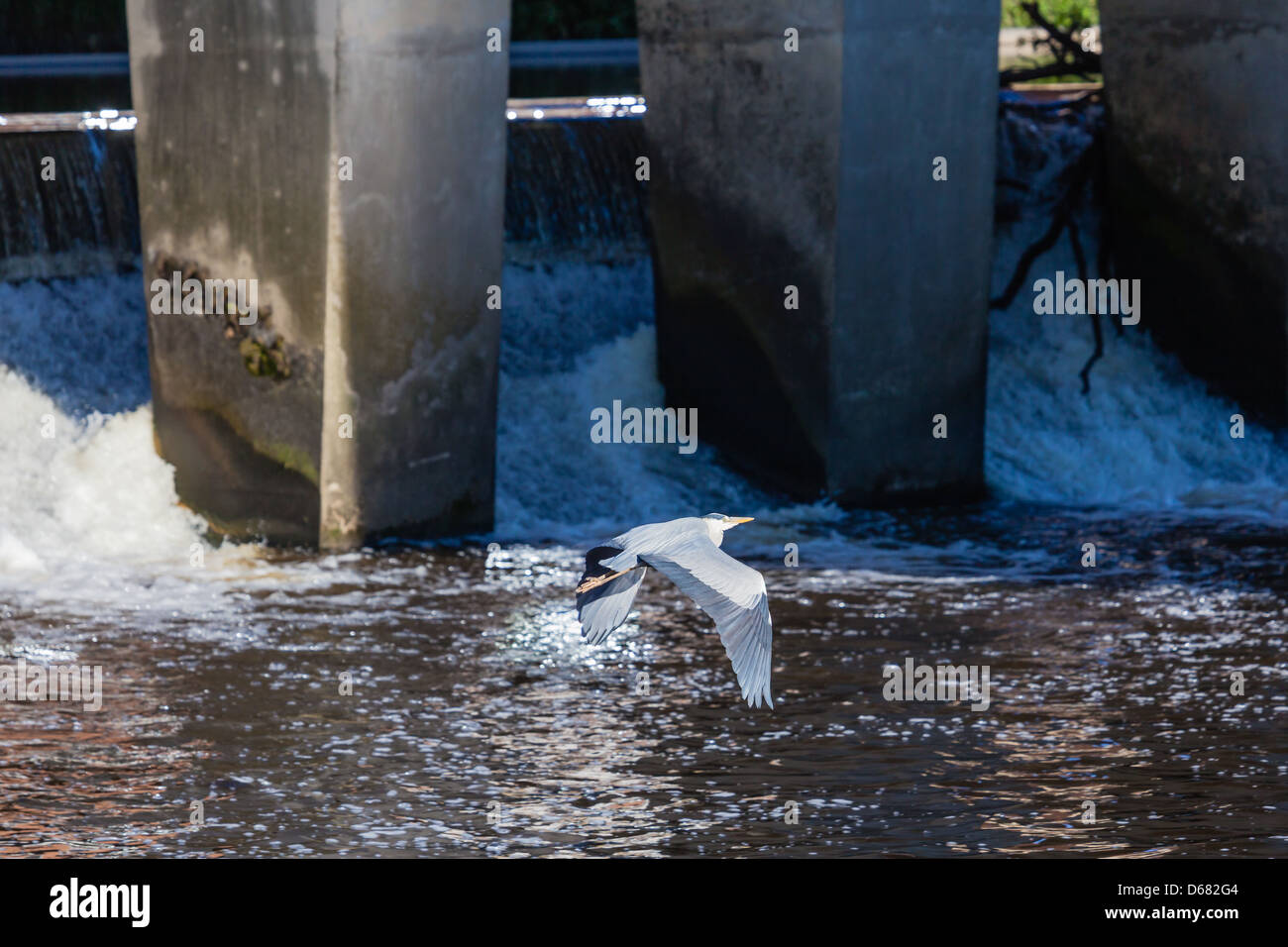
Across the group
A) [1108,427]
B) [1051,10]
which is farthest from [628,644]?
[1051,10]

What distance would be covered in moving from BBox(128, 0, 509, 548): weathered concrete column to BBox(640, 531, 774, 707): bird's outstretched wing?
679cm

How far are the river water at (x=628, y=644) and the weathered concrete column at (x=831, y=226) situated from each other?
0.54 meters

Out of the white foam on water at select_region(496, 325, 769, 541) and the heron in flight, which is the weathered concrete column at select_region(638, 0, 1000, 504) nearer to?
the white foam on water at select_region(496, 325, 769, 541)

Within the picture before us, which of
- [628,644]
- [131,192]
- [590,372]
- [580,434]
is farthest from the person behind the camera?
[590,372]

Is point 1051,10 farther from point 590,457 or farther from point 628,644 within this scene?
point 628,644

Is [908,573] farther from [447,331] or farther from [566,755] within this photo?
[566,755]

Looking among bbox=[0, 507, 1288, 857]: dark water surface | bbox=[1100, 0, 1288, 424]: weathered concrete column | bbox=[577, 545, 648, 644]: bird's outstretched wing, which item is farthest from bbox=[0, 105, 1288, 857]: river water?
bbox=[577, 545, 648, 644]: bird's outstretched wing

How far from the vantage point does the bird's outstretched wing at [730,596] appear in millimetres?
6418

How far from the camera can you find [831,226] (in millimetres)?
14586

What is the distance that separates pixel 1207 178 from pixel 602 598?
1181cm

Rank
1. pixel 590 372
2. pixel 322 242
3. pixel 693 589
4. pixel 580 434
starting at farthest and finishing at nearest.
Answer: pixel 590 372 < pixel 580 434 < pixel 322 242 < pixel 693 589

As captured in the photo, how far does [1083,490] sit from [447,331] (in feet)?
18.6

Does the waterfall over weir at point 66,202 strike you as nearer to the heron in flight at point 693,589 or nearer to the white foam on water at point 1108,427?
the white foam on water at point 1108,427

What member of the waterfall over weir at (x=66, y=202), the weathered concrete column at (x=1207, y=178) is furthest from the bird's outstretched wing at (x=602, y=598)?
the weathered concrete column at (x=1207, y=178)
